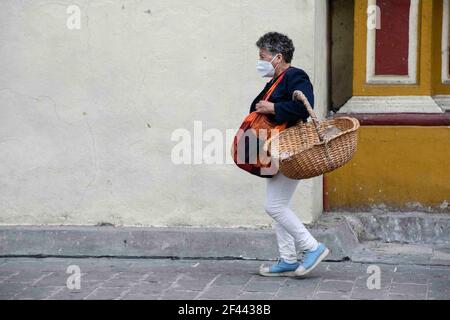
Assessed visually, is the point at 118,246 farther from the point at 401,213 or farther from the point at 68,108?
the point at 401,213

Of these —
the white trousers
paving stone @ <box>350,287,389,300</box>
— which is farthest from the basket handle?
paving stone @ <box>350,287,389,300</box>

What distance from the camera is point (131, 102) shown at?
323 inches

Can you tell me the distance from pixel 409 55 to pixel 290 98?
81.6 inches

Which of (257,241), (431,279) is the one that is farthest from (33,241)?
(431,279)

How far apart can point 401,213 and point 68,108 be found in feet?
9.58

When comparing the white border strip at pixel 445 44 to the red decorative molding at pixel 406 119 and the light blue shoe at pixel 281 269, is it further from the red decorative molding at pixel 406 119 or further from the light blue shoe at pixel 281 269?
the light blue shoe at pixel 281 269

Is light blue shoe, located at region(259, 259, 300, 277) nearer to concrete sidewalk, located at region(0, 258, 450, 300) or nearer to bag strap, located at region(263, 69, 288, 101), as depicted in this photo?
concrete sidewalk, located at region(0, 258, 450, 300)

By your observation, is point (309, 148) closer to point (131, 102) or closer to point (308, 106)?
point (308, 106)

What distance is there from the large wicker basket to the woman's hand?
0.16 meters

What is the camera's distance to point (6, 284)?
23.4ft

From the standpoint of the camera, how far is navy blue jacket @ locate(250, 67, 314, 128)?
22.0ft

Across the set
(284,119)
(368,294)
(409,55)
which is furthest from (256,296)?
(409,55)

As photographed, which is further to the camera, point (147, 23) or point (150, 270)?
point (147, 23)

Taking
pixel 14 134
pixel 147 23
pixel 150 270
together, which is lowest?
pixel 150 270
